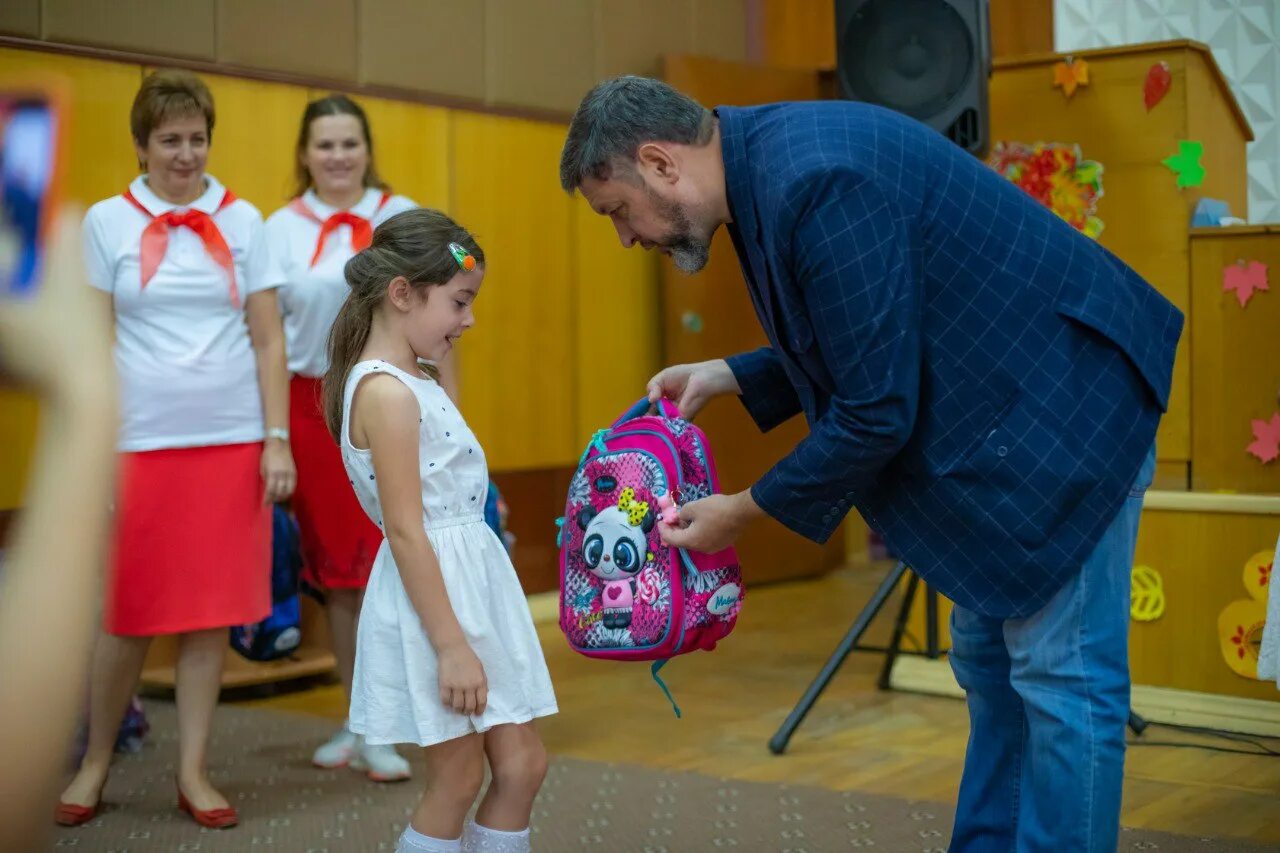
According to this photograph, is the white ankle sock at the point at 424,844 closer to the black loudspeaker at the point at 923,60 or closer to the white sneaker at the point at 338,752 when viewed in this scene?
the white sneaker at the point at 338,752

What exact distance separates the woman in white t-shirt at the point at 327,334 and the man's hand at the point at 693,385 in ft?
3.83

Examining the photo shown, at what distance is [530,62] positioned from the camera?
5488mm

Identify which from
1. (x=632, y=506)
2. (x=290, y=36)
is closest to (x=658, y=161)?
(x=632, y=506)

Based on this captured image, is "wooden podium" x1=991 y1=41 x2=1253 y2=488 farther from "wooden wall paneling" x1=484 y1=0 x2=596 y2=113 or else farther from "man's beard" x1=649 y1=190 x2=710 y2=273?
"man's beard" x1=649 y1=190 x2=710 y2=273

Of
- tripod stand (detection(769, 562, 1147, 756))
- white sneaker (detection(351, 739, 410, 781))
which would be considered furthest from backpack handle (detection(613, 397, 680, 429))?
white sneaker (detection(351, 739, 410, 781))

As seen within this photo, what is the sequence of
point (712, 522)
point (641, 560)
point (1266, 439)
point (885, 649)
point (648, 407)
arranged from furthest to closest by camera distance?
1. point (885, 649)
2. point (1266, 439)
3. point (648, 407)
4. point (641, 560)
5. point (712, 522)

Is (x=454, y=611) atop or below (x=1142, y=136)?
below

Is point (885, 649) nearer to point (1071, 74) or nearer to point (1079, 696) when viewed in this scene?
point (1071, 74)

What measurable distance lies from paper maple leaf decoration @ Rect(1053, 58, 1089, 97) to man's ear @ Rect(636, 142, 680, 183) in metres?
2.62

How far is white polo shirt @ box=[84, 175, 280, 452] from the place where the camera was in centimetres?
291

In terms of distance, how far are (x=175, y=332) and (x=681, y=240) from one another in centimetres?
150

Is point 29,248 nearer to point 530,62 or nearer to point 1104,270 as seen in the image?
point 1104,270

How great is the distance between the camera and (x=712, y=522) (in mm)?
1921

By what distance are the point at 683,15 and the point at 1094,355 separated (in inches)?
183
